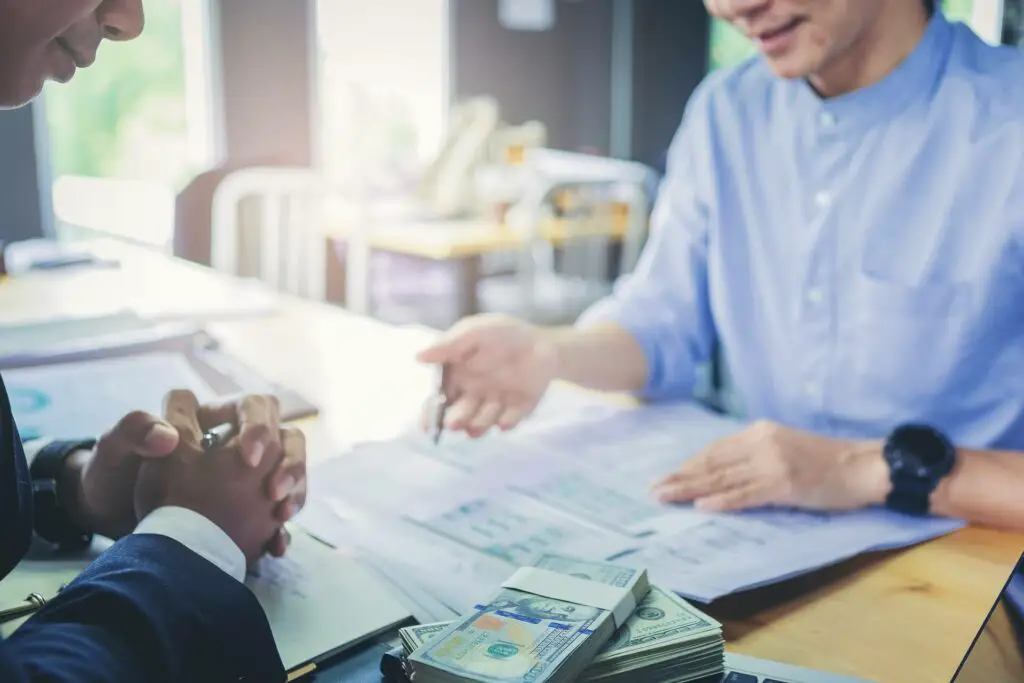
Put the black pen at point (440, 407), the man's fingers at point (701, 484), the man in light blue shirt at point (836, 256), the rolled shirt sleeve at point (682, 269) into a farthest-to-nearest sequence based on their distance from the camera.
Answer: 1. the rolled shirt sleeve at point (682, 269)
2. the man in light blue shirt at point (836, 256)
3. the black pen at point (440, 407)
4. the man's fingers at point (701, 484)

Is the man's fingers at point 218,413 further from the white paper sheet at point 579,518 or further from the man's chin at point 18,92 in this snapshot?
the man's chin at point 18,92

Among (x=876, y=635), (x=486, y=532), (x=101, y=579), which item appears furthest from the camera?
(x=486, y=532)

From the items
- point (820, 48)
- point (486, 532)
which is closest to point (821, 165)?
point (820, 48)

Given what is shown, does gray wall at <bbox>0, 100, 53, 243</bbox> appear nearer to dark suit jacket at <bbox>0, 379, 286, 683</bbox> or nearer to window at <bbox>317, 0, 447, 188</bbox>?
window at <bbox>317, 0, 447, 188</bbox>

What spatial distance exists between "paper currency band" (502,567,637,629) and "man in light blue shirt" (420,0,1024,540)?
0.43 metres

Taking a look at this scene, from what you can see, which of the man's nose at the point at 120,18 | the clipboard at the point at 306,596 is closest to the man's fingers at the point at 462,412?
the clipboard at the point at 306,596

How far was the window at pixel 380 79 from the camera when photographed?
5266 millimetres

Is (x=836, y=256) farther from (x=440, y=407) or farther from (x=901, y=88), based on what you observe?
(x=440, y=407)

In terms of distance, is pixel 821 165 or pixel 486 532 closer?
pixel 486 532

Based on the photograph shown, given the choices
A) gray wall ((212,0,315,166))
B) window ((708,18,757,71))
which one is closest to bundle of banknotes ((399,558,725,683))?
gray wall ((212,0,315,166))

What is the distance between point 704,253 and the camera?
1.42 metres

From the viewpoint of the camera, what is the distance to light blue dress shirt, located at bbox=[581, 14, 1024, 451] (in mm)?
1167

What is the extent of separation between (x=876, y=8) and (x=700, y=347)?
0.51m

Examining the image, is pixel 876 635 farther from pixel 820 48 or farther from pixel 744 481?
pixel 820 48
